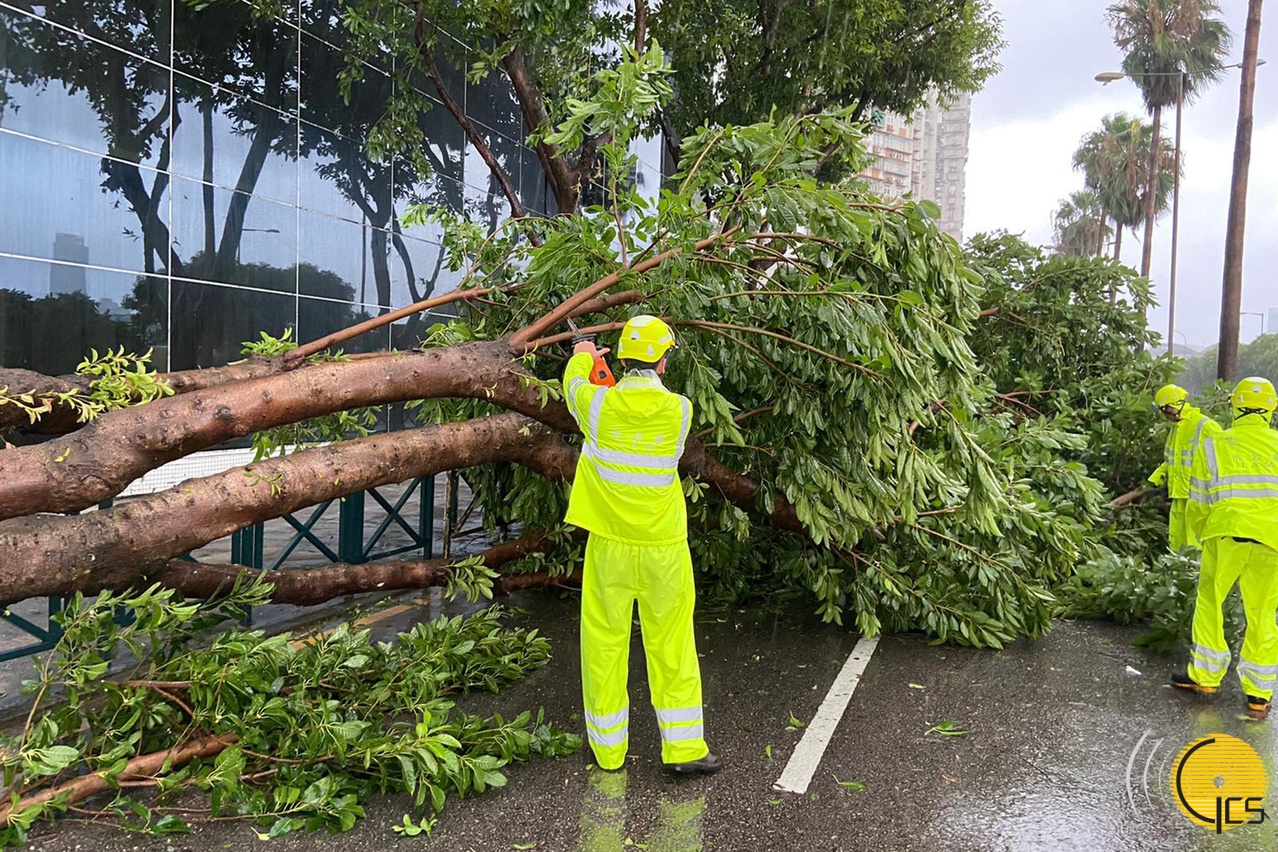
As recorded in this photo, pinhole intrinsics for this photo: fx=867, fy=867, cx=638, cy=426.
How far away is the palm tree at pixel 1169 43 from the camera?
27.8m

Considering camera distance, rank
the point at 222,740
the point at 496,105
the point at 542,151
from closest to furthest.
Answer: the point at 222,740, the point at 542,151, the point at 496,105

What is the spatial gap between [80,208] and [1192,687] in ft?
34.9

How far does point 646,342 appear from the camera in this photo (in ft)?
12.8

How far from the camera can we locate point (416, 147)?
12.5 meters

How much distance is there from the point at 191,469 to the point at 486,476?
15.2ft

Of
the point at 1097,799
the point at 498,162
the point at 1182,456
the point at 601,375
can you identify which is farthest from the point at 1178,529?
the point at 498,162

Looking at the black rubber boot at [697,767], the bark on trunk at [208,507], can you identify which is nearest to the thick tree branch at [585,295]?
the bark on trunk at [208,507]

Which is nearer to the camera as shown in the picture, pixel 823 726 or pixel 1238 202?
pixel 823 726

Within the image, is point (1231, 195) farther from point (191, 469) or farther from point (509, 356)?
point (191, 469)

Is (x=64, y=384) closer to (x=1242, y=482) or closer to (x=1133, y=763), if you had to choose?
(x=1133, y=763)

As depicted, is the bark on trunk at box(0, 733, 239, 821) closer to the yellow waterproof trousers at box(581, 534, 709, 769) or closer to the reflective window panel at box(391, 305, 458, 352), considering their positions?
the yellow waterproof trousers at box(581, 534, 709, 769)

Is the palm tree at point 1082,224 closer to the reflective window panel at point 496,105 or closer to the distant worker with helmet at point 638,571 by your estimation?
the reflective window panel at point 496,105

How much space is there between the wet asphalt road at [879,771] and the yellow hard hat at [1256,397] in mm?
1703

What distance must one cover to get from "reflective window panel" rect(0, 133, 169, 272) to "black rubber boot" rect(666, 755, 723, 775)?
846 centimetres
